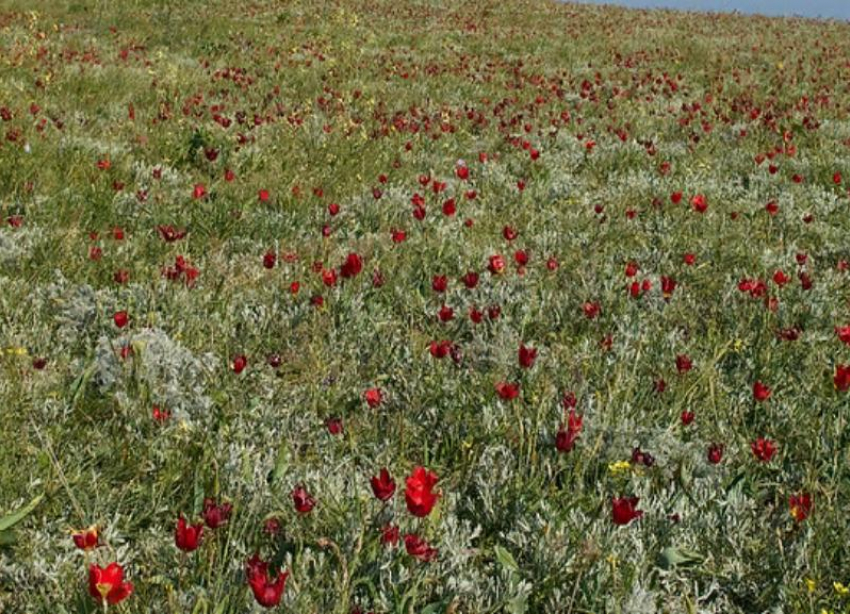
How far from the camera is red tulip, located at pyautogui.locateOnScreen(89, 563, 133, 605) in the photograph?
1.96 meters

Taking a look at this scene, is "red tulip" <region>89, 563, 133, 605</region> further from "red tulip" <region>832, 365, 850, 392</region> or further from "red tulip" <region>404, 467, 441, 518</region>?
"red tulip" <region>832, 365, 850, 392</region>

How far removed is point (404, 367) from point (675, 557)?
186 centimetres

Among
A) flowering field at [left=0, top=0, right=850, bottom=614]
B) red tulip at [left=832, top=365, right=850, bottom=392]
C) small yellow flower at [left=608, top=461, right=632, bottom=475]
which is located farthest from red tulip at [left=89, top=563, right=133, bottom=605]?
red tulip at [left=832, top=365, right=850, bottom=392]

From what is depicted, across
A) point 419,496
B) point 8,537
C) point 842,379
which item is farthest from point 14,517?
point 842,379

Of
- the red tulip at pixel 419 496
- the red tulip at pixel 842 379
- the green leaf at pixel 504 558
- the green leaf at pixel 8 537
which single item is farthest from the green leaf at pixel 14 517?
the red tulip at pixel 842 379

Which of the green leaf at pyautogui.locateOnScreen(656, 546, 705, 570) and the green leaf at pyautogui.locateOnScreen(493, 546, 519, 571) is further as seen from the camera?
the green leaf at pyautogui.locateOnScreen(656, 546, 705, 570)

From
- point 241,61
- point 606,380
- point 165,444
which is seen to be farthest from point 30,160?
point 241,61

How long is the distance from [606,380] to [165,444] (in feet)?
7.45

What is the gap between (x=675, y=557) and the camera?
9.48 feet

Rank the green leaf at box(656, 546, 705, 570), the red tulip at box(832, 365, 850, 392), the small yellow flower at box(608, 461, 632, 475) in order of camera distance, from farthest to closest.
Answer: the small yellow flower at box(608, 461, 632, 475) → the red tulip at box(832, 365, 850, 392) → the green leaf at box(656, 546, 705, 570)

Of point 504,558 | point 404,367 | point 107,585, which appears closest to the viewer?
point 107,585

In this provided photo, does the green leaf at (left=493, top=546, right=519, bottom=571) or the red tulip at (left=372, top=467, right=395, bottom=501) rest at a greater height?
the red tulip at (left=372, top=467, right=395, bottom=501)

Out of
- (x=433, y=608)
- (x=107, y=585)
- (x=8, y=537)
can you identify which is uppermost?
(x=107, y=585)

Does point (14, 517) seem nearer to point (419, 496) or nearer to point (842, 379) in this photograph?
point (419, 496)
